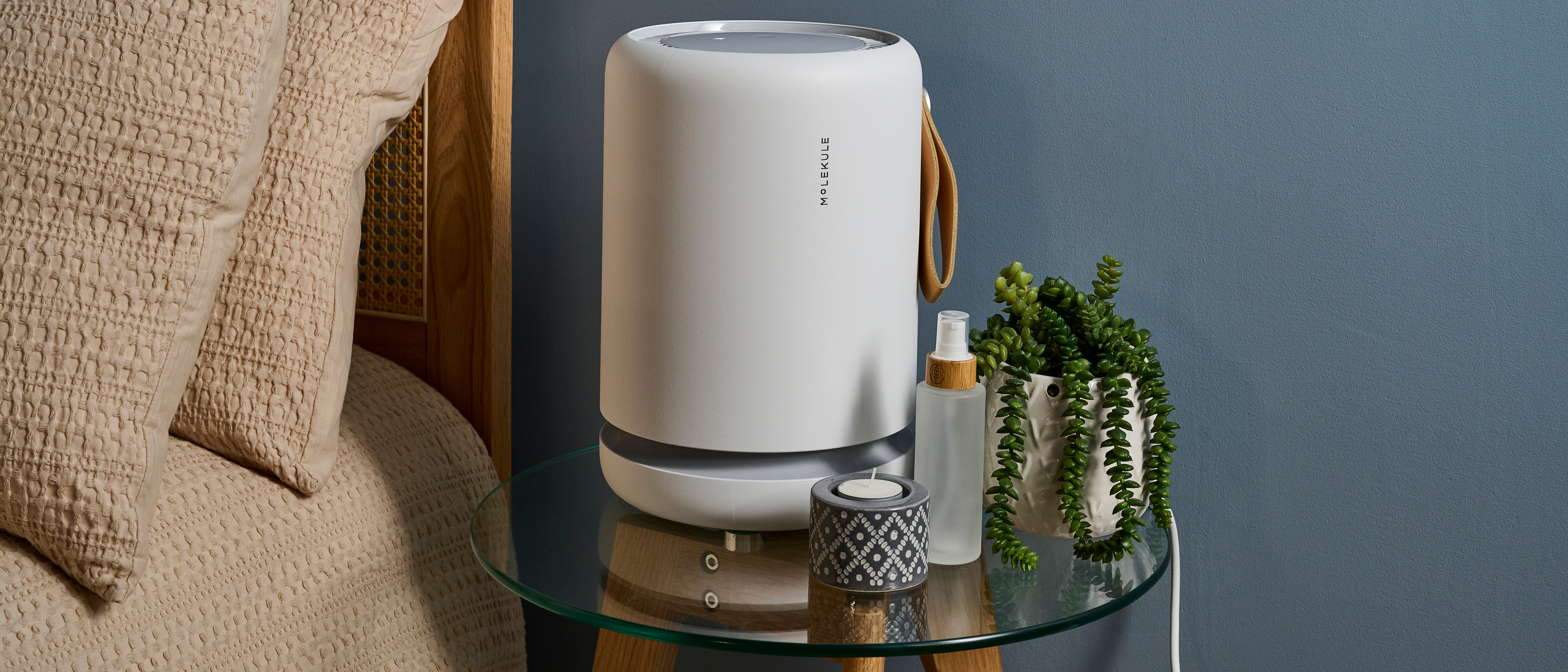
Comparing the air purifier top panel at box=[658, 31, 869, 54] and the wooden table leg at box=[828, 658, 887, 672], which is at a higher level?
the air purifier top panel at box=[658, 31, 869, 54]

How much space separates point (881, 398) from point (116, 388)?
0.48 meters

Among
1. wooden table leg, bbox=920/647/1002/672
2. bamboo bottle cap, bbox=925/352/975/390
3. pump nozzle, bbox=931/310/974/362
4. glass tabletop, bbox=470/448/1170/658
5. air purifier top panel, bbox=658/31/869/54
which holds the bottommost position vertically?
wooden table leg, bbox=920/647/1002/672

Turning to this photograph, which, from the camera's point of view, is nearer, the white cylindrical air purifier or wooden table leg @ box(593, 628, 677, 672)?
the white cylindrical air purifier

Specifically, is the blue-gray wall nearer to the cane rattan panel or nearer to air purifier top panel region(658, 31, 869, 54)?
air purifier top panel region(658, 31, 869, 54)

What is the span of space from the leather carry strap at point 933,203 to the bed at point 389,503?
1.24ft

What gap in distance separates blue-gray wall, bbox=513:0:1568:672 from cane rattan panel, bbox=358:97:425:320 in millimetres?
309

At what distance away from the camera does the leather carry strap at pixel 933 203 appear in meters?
0.79

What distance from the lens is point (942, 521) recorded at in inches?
28.4

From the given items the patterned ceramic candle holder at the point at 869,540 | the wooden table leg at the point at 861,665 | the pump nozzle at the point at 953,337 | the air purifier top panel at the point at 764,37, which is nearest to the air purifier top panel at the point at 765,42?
the air purifier top panel at the point at 764,37

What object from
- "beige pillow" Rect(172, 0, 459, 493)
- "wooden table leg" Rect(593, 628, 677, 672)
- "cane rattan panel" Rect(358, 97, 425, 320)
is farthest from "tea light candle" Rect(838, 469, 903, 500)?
"cane rattan panel" Rect(358, 97, 425, 320)

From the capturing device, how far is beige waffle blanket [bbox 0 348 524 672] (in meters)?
0.66

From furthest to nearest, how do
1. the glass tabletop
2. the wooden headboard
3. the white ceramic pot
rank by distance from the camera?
1. the wooden headboard
2. the white ceramic pot
3. the glass tabletop

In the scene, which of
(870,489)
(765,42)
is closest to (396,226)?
(765,42)

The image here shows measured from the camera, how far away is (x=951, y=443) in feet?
2.35
